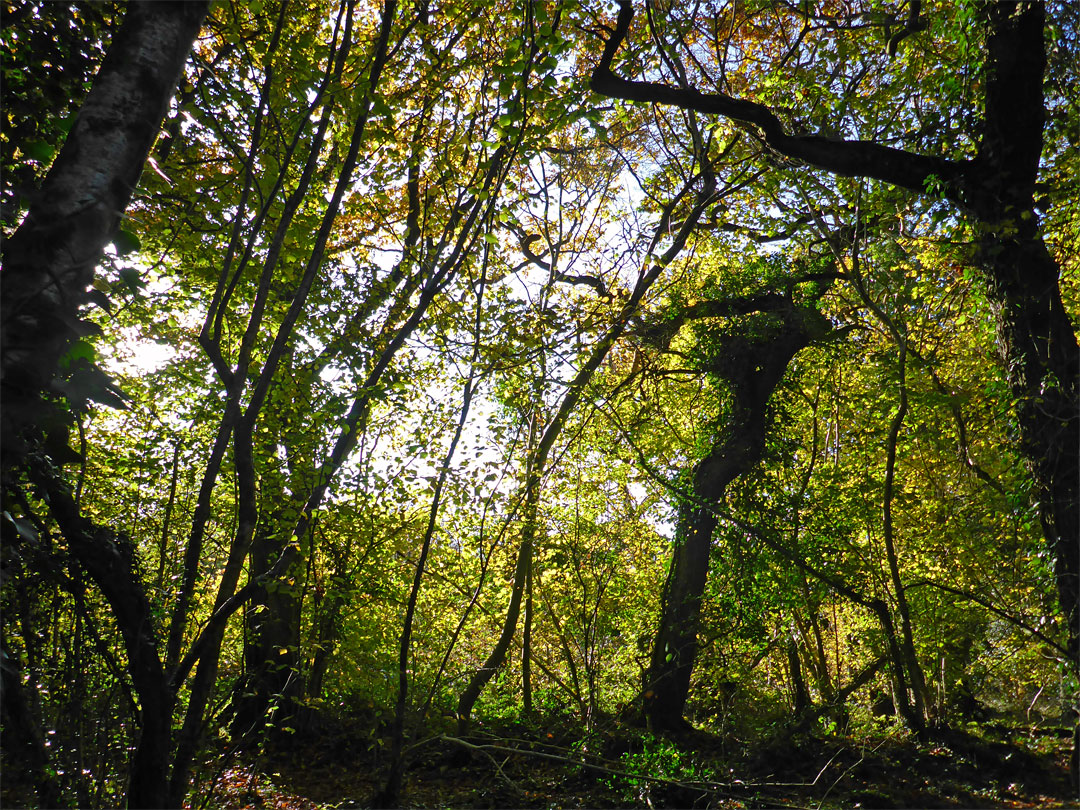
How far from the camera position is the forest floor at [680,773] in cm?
503

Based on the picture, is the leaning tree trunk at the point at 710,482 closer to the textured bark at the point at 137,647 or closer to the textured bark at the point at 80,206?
the textured bark at the point at 137,647

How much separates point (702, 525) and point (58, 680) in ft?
19.7

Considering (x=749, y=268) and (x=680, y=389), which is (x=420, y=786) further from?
(x=749, y=268)

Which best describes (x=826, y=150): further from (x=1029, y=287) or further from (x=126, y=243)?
(x=126, y=243)

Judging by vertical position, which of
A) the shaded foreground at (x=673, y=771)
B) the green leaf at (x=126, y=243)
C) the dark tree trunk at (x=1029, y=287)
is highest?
the dark tree trunk at (x=1029, y=287)

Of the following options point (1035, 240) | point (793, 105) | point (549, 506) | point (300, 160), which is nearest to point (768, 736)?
point (549, 506)

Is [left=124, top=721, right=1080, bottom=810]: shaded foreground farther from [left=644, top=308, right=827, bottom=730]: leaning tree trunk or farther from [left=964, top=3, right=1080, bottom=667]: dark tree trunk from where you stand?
[left=964, top=3, right=1080, bottom=667]: dark tree trunk

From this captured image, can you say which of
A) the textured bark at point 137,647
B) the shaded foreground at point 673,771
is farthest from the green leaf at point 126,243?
the shaded foreground at point 673,771

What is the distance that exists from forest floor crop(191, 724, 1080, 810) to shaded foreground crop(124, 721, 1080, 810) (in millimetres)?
13

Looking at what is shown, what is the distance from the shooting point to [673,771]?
5.21m

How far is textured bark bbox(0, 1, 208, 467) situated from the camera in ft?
3.71

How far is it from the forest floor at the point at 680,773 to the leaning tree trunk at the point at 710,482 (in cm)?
56

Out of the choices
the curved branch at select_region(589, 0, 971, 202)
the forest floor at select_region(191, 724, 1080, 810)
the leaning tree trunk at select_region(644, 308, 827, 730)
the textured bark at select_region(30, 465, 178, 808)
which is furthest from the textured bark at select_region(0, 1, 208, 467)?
the leaning tree trunk at select_region(644, 308, 827, 730)

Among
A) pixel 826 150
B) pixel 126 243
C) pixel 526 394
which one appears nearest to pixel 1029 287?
pixel 826 150
